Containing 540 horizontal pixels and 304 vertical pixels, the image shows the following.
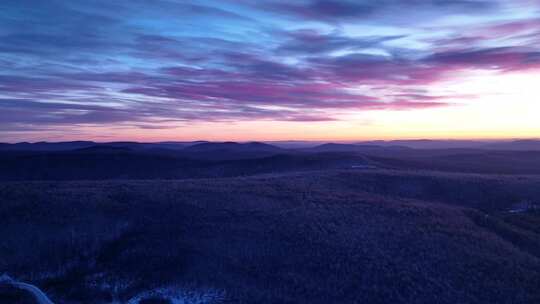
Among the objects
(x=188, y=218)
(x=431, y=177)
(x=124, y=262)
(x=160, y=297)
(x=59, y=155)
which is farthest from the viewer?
(x=59, y=155)

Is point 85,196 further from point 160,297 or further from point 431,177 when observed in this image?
point 431,177

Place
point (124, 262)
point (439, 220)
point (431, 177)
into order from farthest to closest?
point (431, 177)
point (439, 220)
point (124, 262)

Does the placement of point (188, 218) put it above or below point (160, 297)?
above

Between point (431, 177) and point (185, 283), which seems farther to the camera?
point (431, 177)

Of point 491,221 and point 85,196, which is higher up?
point 85,196

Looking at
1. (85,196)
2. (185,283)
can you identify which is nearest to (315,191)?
(85,196)

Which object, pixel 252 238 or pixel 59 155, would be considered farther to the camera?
pixel 59 155

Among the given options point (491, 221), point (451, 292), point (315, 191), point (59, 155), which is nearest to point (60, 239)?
point (451, 292)

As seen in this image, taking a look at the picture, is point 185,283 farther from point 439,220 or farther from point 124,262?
point 439,220

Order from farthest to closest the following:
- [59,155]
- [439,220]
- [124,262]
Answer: [59,155], [439,220], [124,262]
